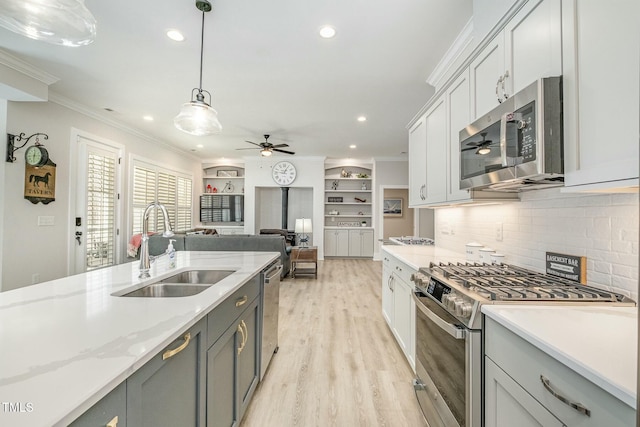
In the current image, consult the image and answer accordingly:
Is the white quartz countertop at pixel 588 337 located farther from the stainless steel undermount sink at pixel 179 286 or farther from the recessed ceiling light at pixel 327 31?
the recessed ceiling light at pixel 327 31

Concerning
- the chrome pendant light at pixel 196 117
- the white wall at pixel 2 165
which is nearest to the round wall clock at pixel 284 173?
the white wall at pixel 2 165

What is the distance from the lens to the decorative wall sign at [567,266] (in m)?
1.28

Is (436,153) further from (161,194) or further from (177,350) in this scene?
(161,194)

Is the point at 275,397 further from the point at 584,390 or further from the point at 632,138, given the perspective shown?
the point at 632,138

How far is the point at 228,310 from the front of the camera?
1.32 m

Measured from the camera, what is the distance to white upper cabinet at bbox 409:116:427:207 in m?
2.56

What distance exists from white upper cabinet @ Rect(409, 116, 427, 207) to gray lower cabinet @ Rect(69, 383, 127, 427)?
2.43 m

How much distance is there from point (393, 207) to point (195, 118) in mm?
6781

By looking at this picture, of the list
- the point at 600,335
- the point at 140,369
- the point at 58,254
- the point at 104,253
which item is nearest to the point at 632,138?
the point at 600,335

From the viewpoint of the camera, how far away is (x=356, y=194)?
8.01m

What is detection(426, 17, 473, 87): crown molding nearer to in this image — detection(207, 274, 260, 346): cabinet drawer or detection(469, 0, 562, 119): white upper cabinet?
detection(469, 0, 562, 119): white upper cabinet

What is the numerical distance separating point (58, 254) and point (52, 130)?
5.46 ft

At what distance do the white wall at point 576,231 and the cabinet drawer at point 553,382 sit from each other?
0.59m

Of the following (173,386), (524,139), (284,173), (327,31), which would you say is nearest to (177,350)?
(173,386)
